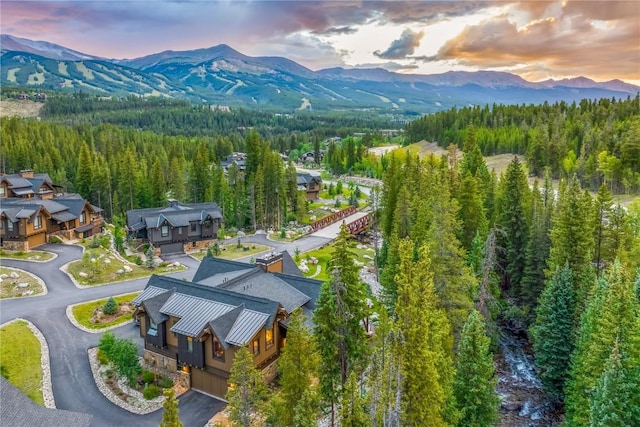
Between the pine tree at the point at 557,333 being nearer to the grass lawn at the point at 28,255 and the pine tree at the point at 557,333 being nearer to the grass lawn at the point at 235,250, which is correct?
the grass lawn at the point at 235,250

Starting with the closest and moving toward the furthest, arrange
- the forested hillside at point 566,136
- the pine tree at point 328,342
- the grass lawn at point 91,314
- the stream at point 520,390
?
the pine tree at point 328,342 → the stream at point 520,390 → the grass lawn at point 91,314 → the forested hillside at point 566,136

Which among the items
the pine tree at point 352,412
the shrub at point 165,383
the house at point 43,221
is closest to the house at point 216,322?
the shrub at point 165,383

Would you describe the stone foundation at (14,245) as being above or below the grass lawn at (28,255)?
above

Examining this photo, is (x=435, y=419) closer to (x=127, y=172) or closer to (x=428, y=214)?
(x=428, y=214)

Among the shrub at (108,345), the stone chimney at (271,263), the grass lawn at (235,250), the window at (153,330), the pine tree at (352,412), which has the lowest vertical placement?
the grass lawn at (235,250)

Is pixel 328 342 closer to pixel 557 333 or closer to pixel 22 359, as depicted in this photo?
pixel 557 333

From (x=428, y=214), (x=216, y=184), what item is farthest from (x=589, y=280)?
(x=216, y=184)

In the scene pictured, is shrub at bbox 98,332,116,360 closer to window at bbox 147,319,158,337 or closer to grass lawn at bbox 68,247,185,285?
window at bbox 147,319,158,337

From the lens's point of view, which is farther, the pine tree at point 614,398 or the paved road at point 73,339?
the paved road at point 73,339
